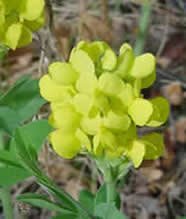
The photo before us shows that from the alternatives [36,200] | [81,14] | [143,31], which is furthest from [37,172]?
[81,14]

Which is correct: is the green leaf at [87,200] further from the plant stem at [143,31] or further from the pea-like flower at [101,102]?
the plant stem at [143,31]

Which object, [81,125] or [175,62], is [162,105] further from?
[175,62]

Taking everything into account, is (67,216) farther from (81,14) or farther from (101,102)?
(81,14)

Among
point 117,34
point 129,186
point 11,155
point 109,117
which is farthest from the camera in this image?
point 117,34

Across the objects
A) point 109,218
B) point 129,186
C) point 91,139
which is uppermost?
point 91,139

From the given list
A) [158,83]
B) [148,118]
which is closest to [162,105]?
[148,118]

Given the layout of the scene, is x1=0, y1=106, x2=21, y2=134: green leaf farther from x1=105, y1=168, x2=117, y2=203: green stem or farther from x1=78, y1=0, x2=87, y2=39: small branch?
x1=78, y1=0, x2=87, y2=39: small branch
